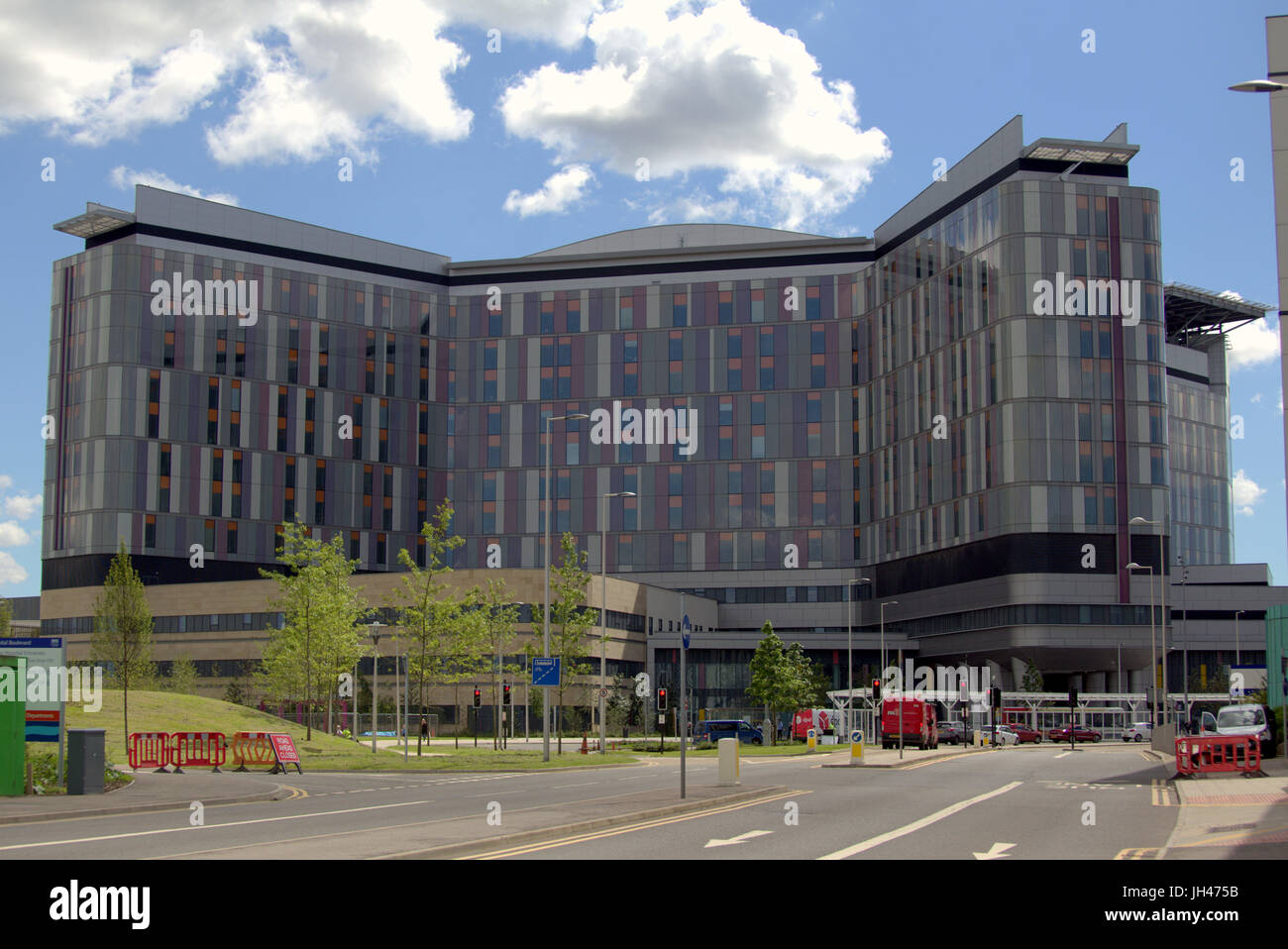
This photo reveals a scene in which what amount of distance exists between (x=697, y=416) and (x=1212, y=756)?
86.6 m

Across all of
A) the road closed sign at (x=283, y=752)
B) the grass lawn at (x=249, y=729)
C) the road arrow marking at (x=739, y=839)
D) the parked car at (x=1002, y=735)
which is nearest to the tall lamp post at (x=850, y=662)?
the parked car at (x=1002, y=735)

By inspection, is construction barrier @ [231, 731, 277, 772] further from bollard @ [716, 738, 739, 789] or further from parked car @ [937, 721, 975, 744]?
parked car @ [937, 721, 975, 744]

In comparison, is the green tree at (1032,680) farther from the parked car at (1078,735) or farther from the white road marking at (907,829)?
the white road marking at (907,829)

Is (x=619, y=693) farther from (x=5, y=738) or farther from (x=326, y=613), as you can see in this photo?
(x=5, y=738)

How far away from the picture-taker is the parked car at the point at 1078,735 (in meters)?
85.8

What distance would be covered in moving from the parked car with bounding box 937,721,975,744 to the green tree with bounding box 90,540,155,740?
43.7m

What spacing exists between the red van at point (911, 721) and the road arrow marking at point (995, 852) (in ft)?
143

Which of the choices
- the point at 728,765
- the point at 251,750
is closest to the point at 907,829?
the point at 728,765

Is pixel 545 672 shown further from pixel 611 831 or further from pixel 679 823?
pixel 611 831

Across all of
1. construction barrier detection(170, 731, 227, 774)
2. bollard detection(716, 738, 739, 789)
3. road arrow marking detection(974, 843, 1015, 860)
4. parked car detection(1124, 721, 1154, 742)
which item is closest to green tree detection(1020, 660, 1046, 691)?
parked car detection(1124, 721, 1154, 742)

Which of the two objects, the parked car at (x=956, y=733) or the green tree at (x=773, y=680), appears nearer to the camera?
the parked car at (x=956, y=733)

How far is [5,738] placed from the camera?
25953 mm

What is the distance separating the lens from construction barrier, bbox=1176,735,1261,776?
34.7 m
